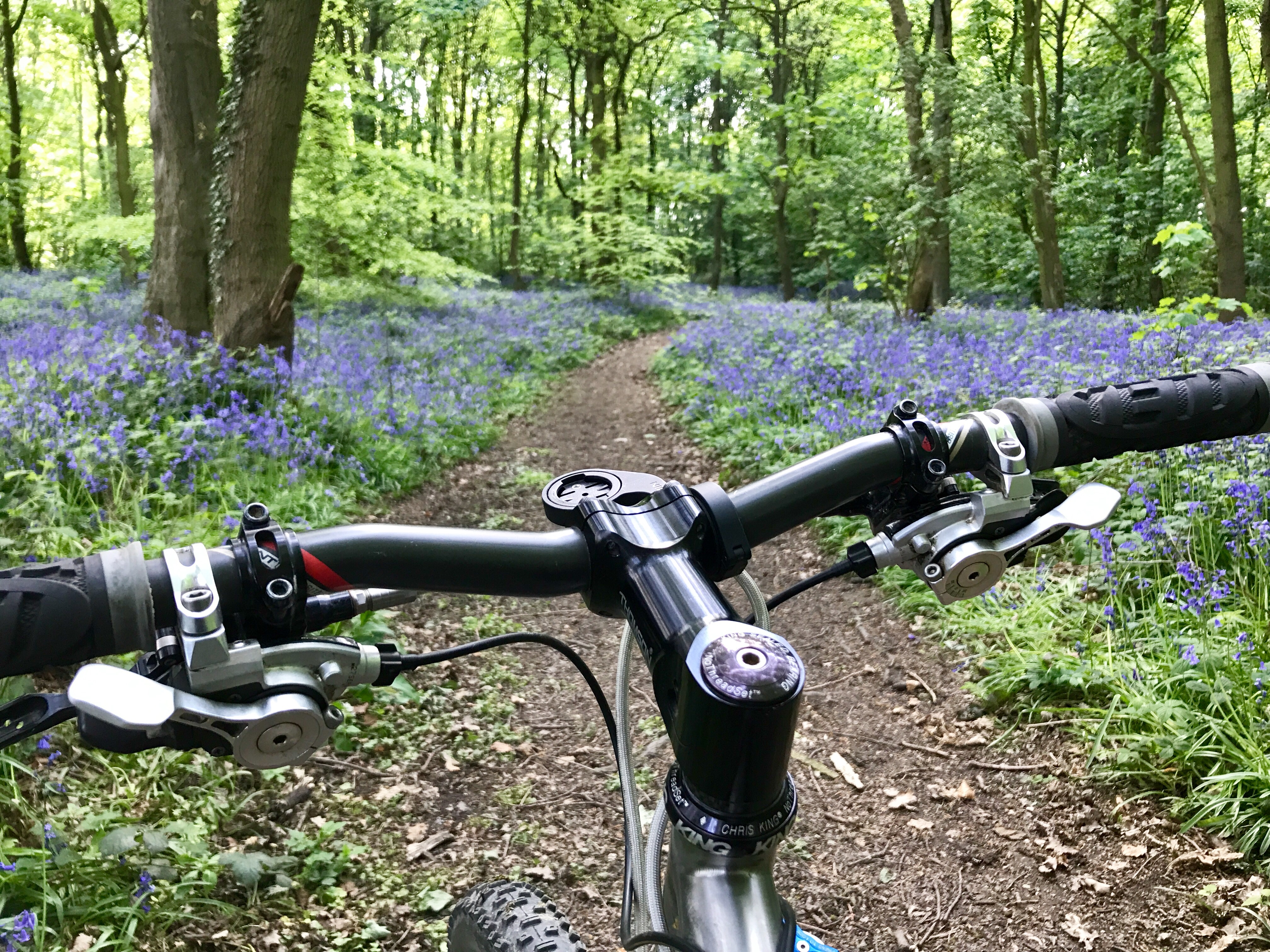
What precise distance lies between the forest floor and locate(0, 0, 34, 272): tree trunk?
63.5 feet

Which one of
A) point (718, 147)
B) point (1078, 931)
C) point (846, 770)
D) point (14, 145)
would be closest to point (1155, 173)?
point (718, 147)

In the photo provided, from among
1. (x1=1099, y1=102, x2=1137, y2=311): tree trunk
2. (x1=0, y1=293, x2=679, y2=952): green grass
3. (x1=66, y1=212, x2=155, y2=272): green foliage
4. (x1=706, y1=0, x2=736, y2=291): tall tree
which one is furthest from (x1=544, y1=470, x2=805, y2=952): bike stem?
(x1=706, y1=0, x2=736, y2=291): tall tree

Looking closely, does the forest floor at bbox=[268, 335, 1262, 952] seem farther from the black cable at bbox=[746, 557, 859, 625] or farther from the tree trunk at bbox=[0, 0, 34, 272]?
the tree trunk at bbox=[0, 0, 34, 272]

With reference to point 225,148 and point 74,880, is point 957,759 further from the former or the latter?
point 225,148

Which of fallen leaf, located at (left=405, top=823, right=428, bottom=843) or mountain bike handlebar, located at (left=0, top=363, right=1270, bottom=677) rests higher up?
mountain bike handlebar, located at (left=0, top=363, right=1270, bottom=677)

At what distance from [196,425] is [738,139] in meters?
18.1

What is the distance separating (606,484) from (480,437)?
25.3ft

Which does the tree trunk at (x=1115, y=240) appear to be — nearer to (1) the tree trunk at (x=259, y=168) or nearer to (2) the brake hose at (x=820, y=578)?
(1) the tree trunk at (x=259, y=168)

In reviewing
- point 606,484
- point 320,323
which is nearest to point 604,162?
point 320,323

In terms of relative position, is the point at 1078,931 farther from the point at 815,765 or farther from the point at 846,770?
the point at 815,765

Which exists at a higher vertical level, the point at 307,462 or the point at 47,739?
the point at 307,462

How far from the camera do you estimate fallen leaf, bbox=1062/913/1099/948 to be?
2.80 meters

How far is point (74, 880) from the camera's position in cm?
250

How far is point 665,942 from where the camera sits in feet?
2.59
